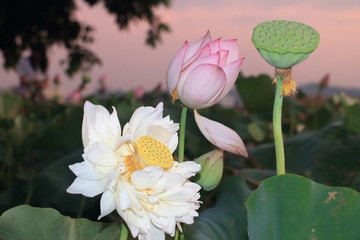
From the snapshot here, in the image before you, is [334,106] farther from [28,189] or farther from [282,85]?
[282,85]

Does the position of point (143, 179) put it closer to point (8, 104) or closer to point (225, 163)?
point (225, 163)

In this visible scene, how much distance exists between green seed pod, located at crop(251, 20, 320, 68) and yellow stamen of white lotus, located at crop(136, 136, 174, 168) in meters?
0.13

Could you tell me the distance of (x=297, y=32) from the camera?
0.58 metres

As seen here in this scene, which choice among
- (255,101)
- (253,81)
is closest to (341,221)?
(253,81)

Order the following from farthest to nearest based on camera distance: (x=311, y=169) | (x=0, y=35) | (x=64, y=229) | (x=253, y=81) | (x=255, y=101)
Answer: (x=0, y=35) < (x=255, y=101) < (x=253, y=81) < (x=311, y=169) < (x=64, y=229)

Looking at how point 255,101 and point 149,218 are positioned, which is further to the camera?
point 255,101

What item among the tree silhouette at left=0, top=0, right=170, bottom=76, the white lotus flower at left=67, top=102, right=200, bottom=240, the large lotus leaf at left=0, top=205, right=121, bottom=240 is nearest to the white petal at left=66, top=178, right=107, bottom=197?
the white lotus flower at left=67, top=102, right=200, bottom=240

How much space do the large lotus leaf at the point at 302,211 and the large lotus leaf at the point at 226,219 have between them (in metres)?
0.11

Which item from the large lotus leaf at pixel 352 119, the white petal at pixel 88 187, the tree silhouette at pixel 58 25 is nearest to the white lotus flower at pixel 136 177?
the white petal at pixel 88 187

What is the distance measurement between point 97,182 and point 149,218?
0.06 metres

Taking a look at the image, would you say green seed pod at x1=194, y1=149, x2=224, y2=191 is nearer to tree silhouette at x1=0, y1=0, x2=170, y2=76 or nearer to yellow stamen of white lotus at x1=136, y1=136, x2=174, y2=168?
yellow stamen of white lotus at x1=136, y1=136, x2=174, y2=168

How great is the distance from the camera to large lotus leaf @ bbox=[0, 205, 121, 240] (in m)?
0.62

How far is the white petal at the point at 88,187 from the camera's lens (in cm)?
53

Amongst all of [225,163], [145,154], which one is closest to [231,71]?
[145,154]
